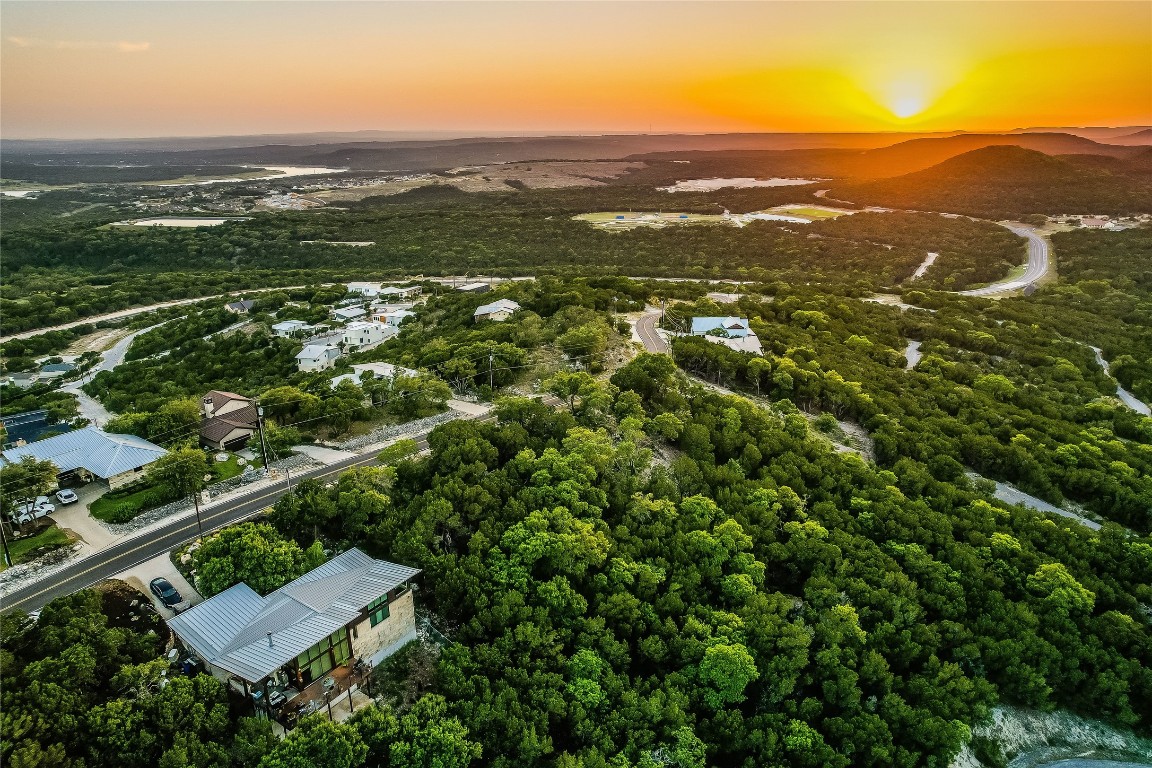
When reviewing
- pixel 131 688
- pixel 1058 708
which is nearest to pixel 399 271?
pixel 131 688

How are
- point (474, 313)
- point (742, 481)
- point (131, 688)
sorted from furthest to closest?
point (474, 313), point (742, 481), point (131, 688)

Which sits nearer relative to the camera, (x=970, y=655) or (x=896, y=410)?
(x=970, y=655)

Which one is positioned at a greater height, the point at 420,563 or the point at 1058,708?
the point at 420,563

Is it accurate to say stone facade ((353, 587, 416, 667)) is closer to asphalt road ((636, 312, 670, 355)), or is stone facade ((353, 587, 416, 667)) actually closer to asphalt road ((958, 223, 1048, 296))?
asphalt road ((636, 312, 670, 355))

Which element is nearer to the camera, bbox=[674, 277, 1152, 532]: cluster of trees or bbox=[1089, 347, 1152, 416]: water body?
bbox=[674, 277, 1152, 532]: cluster of trees

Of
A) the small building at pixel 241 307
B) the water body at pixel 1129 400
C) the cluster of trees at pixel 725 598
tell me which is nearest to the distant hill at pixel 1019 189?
the water body at pixel 1129 400

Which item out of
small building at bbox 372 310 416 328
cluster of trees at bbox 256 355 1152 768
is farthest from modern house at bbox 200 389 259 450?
small building at bbox 372 310 416 328

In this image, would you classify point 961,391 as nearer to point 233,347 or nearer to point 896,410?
point 896,410
